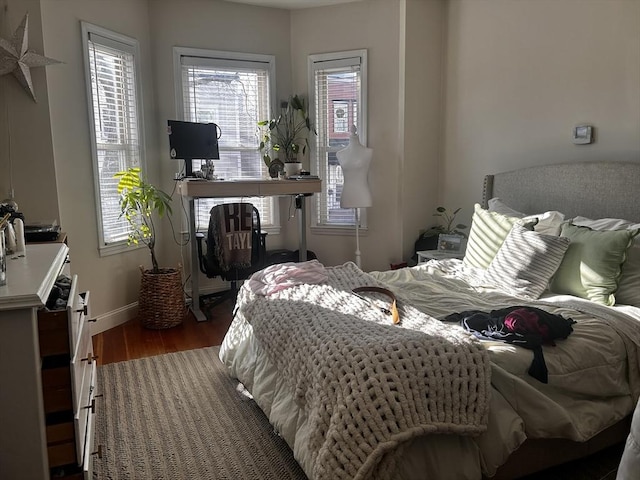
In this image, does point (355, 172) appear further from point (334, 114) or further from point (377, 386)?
point (377, 386)

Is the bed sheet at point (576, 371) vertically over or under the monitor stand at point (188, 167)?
under

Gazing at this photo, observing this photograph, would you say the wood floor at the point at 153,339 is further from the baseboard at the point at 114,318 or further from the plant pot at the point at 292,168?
the plant pot at the point at 292,168

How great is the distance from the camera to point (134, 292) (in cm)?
420

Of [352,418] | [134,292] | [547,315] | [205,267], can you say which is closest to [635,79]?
[547,315]

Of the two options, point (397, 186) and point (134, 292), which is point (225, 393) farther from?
point (397, 186)

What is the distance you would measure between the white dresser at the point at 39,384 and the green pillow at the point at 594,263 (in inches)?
88.1

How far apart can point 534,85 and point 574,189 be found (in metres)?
0.90

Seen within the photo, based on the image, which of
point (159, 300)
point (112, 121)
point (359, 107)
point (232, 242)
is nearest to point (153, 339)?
point (159, 300)

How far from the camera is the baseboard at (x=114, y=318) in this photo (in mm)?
3786

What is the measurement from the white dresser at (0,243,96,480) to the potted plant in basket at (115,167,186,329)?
1.91 meters

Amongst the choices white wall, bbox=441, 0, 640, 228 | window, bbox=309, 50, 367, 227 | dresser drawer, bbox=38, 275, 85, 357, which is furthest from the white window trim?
dresser drawer, bbox=38, 275, 85, 357

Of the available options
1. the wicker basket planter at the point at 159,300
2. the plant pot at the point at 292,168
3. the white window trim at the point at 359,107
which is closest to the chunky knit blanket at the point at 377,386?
the wicker basket planter at the point at 159,300

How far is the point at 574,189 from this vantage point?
304 cm

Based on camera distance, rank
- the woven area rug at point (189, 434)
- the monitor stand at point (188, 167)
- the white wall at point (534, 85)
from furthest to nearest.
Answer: the monitor stand at point (188, 167), the white wall at point (534, 85), the woven area rug at point (189, 434)
